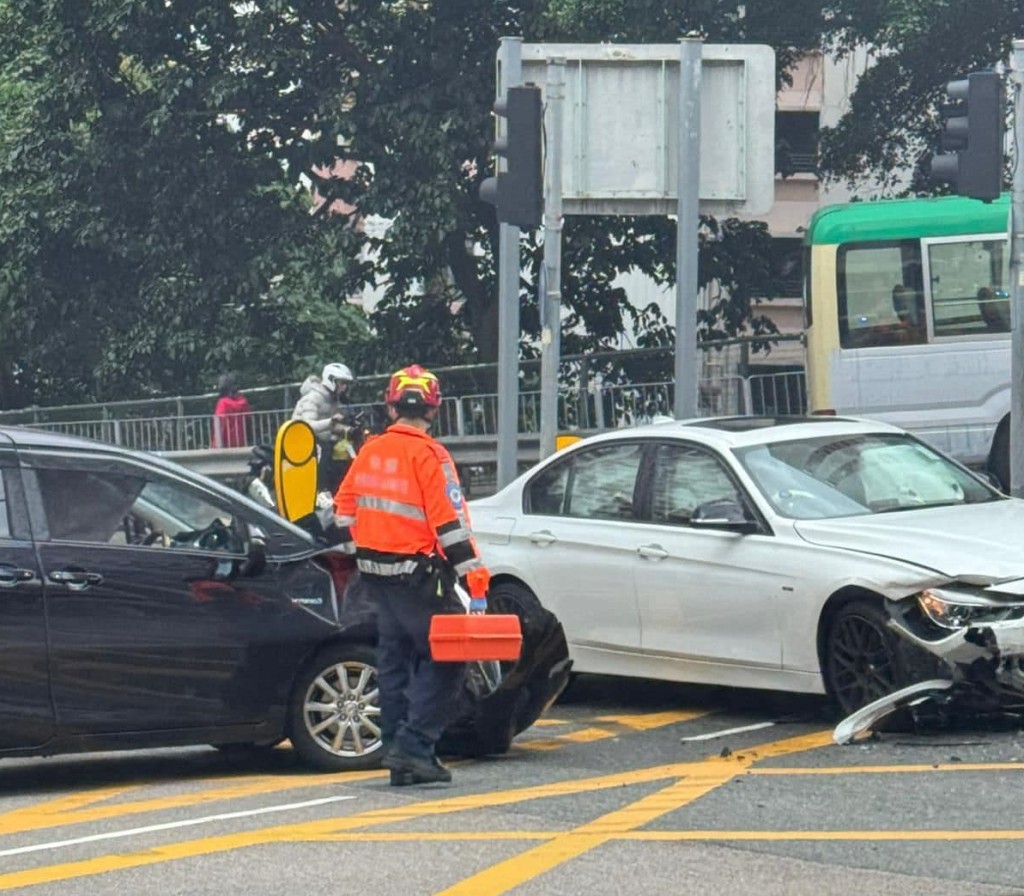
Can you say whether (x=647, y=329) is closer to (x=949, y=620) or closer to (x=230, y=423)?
(x=230, y=423)

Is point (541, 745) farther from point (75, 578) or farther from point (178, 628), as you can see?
point (75, 578)

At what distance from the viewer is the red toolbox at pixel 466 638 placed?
344 inches

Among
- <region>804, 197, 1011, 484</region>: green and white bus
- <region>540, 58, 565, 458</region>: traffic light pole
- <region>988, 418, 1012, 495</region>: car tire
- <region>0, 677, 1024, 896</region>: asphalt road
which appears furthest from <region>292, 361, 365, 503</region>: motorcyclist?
<region>0, 677, 1024, 896</region>: asphalt road

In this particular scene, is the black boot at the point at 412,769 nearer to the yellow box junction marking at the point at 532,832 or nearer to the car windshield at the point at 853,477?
the yellow box junction marking at the point at 532,832

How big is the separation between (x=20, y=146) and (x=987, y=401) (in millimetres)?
13040

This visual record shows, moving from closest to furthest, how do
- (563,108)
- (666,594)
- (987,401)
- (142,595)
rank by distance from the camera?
1. (142,595)
2. (666,594)
3. (563,108)
4. (987,401)

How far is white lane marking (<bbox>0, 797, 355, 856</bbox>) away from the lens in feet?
24.9

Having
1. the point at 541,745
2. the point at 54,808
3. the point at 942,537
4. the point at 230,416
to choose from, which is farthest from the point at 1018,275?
the point at 230,416

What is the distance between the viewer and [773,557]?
10.3 meters

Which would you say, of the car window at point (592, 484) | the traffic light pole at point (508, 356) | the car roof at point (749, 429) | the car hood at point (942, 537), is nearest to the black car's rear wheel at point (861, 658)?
the car hood at point (942, 537)

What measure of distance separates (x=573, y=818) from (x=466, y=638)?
1.01 metres

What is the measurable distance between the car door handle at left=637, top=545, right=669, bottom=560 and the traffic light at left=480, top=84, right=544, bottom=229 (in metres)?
4.40

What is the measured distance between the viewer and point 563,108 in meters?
15.7

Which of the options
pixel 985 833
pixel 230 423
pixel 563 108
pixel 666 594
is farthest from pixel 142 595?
pixel 230 423
